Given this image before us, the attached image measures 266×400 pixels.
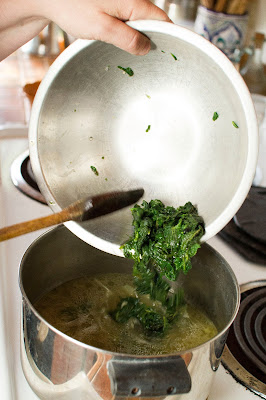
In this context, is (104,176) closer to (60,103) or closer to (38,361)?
(60,103)

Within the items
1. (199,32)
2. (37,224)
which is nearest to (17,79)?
(199,32)

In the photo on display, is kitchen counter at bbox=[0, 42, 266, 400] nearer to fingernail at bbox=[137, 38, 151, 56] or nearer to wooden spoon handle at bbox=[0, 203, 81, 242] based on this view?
wooden spoon handle at bbox=[0, 203, 81, 242]

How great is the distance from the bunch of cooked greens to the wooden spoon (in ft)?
0.10

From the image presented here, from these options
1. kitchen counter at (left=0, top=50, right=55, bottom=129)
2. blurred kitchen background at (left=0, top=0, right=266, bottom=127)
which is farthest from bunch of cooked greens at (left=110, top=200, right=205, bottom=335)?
kitchen counter at (left=0, top=50, right=55, bottom=129)

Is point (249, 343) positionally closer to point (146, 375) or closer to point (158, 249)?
point (158, 249)

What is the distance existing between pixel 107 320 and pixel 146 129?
15.7 inches

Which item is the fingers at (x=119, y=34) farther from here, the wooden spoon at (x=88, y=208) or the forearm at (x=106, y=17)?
the wooden spoon at (x=88, y=208)

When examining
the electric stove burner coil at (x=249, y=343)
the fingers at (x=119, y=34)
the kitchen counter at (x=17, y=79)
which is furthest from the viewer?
the kitchen counter at (x=17, y=79)

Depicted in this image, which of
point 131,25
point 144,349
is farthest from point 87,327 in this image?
point 131,25

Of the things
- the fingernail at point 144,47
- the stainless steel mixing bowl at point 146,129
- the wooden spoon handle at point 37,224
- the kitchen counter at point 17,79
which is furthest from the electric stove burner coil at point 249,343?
the kitchen counter at point 17,79

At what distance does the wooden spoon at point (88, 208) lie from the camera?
64 cm

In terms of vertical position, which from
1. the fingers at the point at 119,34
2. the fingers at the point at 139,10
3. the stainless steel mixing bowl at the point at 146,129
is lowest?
the stainless steel mixing bowl at the point at 146,129

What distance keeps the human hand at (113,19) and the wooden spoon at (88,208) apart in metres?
0.27

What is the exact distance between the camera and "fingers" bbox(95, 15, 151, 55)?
0.68m
